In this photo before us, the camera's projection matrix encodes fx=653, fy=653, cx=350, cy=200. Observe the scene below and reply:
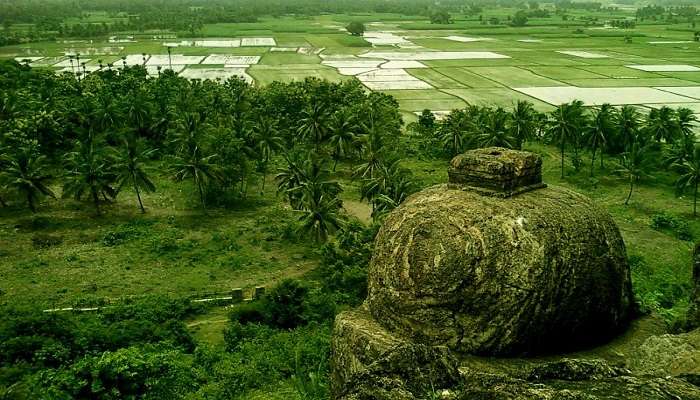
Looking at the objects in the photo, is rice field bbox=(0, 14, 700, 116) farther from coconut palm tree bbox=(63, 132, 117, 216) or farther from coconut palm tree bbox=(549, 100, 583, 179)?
coconut palm tree bbox=(63, 132, 117, 216)

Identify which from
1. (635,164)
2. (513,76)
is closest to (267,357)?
(635,164)

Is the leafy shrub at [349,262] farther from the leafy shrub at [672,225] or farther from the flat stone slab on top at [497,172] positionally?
the leafy shrub at [672,225]

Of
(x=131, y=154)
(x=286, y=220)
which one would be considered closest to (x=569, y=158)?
(x=286, y=220)

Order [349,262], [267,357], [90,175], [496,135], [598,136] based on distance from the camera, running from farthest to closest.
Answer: [598,136], [496,135], [90,175], [349,262], [267,357]

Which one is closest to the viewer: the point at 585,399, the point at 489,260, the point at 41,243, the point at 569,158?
the point at 585,399

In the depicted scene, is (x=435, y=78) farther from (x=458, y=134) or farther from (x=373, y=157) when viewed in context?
(x=373, y=157)

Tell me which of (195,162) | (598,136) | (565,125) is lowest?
(195,162)

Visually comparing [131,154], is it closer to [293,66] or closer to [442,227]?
[442,227]
